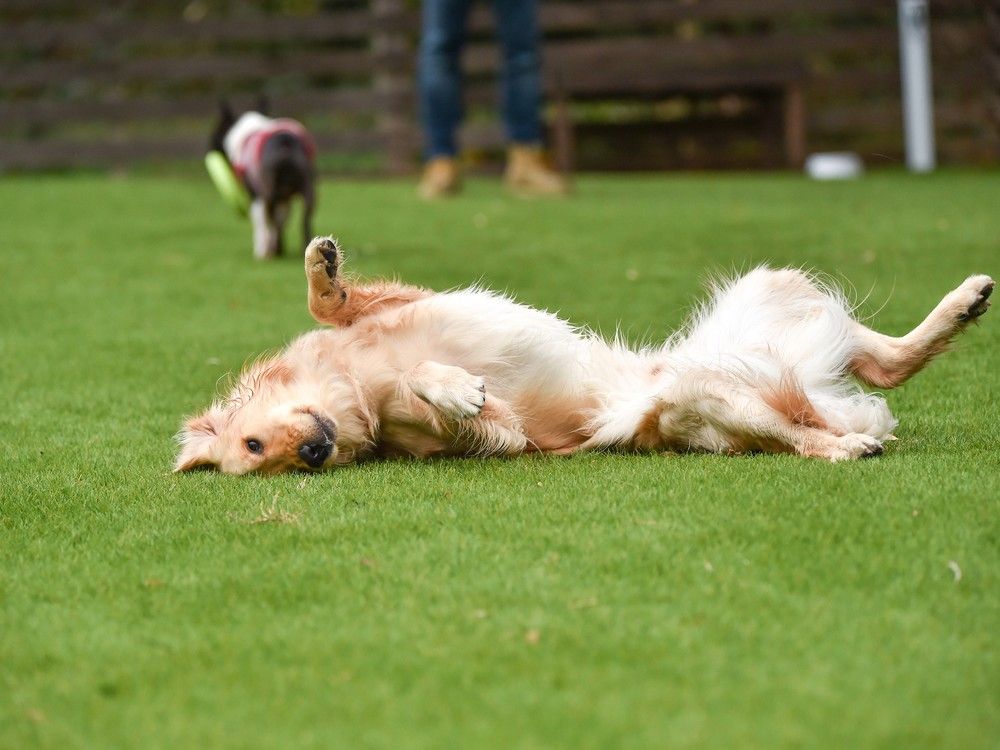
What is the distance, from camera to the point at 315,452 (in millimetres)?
3273

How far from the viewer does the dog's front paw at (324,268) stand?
3.60m

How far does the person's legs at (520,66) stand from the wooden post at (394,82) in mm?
2853

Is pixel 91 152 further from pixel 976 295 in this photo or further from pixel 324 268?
pixel 976 295

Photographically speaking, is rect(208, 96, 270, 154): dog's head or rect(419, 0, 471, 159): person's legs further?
rect(419, 0, 471, 159): person's legs

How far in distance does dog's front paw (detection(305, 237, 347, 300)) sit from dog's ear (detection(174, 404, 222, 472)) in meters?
0.42

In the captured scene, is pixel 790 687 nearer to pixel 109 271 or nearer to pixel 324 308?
pixel 324 308

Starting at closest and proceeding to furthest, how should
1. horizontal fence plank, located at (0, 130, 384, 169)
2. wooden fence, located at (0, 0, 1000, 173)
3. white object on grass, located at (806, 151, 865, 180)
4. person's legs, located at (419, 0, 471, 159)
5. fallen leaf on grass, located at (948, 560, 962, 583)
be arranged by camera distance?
1. fallen leaf on grass, located at (948, 560, 962, 583)
2. person's legs, located at (419, 0, 471, 159)
3. white object on grass, located at (806, 151, 865, 180)
4. wooden fence, located at (0, 0, 1000, 173)
5. horizontal fence plank, located at (0, 130, 384, 169)

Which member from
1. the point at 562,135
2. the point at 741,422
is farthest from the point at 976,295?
the point at 562,135

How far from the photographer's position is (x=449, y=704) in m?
1.96

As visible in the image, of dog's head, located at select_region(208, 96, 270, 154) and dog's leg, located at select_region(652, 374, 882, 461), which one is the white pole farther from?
dog's leg, located at select_region(652, 374, 882, 461)

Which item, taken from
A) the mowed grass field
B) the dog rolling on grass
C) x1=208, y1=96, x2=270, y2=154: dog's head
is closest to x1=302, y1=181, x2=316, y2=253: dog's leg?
x1=208, y1=96, x2=270, y2=154: dog's head

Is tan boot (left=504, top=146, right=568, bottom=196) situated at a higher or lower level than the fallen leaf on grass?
lower

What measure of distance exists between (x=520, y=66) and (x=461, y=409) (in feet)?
19.2

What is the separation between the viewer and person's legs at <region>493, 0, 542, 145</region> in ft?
28.1
